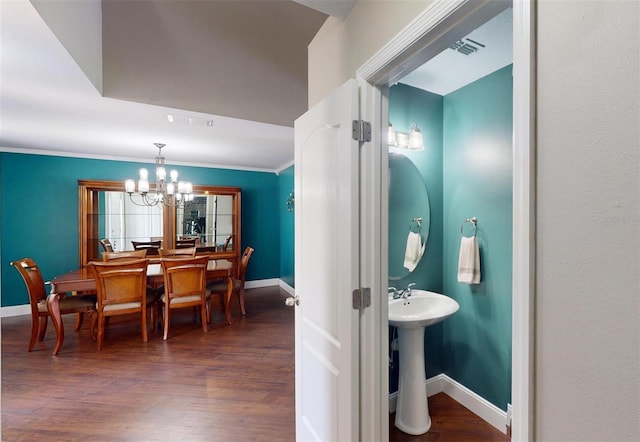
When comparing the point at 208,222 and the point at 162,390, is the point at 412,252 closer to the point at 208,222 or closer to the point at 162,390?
the point at 162,390

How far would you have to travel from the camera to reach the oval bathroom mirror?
7.04 ft

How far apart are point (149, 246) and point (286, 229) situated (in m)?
2.36

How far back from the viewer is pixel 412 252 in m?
2.18

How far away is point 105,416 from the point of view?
2.08 meters

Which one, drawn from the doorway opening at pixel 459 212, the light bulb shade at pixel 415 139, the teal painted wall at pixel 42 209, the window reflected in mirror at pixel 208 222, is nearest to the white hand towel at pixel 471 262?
the doorway opening at pixel 459 212

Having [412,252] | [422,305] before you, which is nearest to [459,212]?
[412,252]

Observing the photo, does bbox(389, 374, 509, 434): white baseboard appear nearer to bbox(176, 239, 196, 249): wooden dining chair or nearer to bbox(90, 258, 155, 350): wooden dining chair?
bbox(90, 258, 155, 350): wooden dining chair

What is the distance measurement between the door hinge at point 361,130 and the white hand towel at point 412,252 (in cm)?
115

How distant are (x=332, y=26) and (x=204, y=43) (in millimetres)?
1798

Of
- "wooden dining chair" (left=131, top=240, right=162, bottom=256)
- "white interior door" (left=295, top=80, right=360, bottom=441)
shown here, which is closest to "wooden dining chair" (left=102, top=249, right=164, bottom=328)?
"wooden dining chair" (left=131, top=240, right=162, bottom=256)

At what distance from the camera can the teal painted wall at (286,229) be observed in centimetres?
534

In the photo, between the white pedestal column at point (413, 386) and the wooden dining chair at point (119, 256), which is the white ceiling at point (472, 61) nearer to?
the white pedestal column at point (413, 386)

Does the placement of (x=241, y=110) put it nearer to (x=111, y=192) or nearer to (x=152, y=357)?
(x=152, y=357)

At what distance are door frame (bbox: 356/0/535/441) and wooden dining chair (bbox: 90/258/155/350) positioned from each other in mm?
2878
